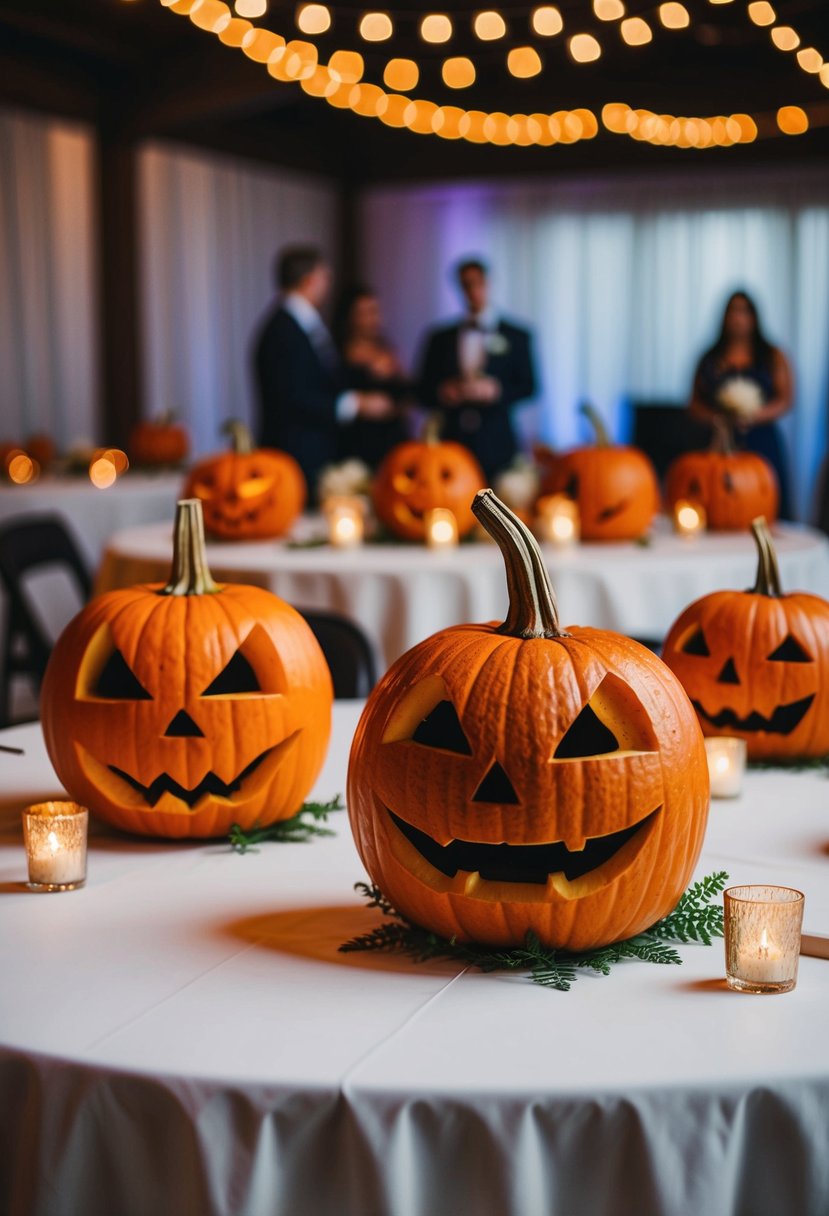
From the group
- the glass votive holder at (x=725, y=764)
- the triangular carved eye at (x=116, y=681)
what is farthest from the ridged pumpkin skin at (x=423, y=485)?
the triangular carved eye at (x=116, y=681)

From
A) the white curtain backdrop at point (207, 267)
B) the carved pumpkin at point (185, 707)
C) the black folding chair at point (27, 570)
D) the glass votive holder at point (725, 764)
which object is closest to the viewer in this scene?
the carved pumpkin at point (185, 707)

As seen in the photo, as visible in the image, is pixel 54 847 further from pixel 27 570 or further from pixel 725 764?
pixel 27 570

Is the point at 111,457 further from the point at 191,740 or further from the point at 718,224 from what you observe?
the point at 718,224

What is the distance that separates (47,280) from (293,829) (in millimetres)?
7963

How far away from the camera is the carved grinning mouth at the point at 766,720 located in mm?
1879

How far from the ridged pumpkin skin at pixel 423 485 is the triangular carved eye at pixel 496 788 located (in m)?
2.90

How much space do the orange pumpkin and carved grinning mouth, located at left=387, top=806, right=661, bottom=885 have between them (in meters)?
6.13

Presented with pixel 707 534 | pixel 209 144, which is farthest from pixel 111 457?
pixel 209 144

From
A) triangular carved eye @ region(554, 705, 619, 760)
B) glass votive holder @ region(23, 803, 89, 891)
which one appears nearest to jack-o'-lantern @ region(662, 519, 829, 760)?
triangular carved eye @ region(554, 705, 619, 760)

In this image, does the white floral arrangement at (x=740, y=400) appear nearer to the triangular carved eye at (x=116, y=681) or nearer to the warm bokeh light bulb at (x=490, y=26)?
the warm bokeh light bulb at (x=490, y=26)

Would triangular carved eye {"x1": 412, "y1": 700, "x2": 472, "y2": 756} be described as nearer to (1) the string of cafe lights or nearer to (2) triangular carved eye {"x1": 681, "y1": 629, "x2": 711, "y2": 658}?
(2) triangular carved eye {"x1": 681, "y1": 629, "x2": 711, "y2": 658}

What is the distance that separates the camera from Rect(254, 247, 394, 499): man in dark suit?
5723mm

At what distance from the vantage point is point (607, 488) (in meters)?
4.02

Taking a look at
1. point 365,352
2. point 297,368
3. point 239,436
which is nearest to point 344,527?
point 239,436
